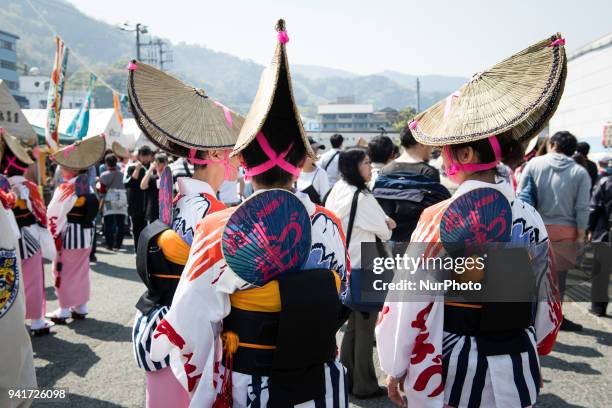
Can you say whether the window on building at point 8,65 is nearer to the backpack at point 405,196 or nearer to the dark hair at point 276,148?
the backpack at point 405,196

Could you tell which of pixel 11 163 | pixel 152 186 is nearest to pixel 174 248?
pixel 11 163

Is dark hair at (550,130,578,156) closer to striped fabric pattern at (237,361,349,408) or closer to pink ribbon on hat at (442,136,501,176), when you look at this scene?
pink ribbon on hat at (442,136,501,176)

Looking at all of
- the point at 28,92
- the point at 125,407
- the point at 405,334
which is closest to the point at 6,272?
the point at 405,334

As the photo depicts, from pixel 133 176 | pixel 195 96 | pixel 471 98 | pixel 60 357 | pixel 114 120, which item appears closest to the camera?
pixel 471 98

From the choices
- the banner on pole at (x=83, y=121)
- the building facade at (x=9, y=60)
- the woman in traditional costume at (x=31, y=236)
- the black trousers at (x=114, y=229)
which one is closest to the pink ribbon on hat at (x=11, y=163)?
the woman in traditional costume at (x=31, y=236)

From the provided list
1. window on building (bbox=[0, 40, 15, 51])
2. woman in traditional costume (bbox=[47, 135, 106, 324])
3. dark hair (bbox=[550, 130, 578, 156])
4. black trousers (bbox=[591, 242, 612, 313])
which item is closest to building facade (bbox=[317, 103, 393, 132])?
window on building (bbox=[0, 40, 15, 51])

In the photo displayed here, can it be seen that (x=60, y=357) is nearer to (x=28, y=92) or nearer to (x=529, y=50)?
(x=529, y=50)

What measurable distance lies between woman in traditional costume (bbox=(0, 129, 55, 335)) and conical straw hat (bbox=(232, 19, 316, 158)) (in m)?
4.18

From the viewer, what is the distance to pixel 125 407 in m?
3.89

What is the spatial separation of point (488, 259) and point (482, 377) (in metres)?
0.50

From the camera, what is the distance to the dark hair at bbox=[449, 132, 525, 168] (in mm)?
2170

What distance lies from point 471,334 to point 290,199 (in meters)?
1.02

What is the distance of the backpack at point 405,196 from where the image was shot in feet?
13.6

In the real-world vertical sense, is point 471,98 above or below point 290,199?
above
